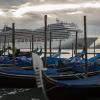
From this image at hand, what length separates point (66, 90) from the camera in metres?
13.1

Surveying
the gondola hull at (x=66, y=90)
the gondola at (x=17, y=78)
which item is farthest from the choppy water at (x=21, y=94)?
the gondola hull at (x=66, y=90)

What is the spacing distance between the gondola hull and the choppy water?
1.44 meters

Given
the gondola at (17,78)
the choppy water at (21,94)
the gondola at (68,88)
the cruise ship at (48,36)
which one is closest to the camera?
the gondola at (68,88)

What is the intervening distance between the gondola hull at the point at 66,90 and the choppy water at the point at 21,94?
144 centimetres

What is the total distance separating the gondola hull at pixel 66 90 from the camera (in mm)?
12898

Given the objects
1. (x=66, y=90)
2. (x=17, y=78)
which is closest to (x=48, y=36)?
(x=17, y=78)

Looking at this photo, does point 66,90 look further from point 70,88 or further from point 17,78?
point 17,78

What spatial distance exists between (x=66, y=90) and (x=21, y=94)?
323 cm

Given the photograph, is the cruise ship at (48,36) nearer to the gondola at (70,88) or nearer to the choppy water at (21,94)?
the choppy water at (21,94)

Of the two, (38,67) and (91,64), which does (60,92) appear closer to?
(38,67)

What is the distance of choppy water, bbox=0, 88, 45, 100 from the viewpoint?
48.5 ft

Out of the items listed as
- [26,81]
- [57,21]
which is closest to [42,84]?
[26,81]

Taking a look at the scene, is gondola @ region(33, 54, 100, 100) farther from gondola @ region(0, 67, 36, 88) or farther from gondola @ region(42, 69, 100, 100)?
gondola @ region(0, 67, 36, 88)

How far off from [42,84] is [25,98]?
197cm
